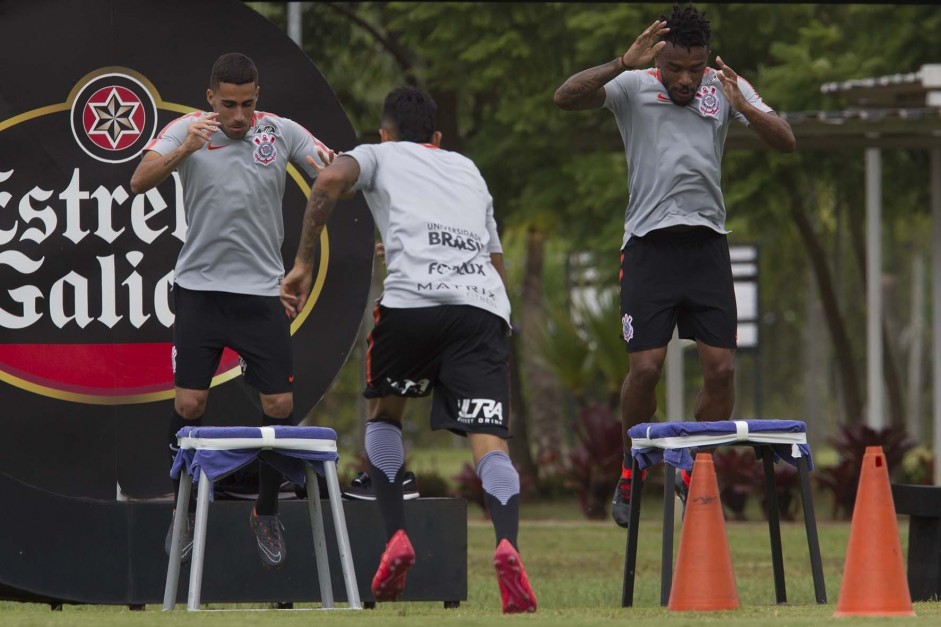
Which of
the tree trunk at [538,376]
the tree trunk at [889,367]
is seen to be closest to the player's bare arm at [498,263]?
the tree trunk at [889,367]

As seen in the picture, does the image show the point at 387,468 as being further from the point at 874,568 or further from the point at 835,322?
Result: the point at 835,322

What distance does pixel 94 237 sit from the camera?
8992 mm

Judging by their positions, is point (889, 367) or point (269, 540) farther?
point (889, 367)

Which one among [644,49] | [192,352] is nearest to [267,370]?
[192,352]

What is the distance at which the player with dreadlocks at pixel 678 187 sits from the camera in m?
7.79

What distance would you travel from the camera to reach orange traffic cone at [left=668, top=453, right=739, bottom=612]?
6.66 meters

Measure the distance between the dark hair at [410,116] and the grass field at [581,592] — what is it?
1.93 m

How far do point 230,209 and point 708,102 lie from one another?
2.20 meters

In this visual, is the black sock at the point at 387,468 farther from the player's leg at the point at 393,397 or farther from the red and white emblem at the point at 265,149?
the red and white emblem at the point at 265,149

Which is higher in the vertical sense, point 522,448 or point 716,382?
point 716,382

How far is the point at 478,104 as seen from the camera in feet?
64.0

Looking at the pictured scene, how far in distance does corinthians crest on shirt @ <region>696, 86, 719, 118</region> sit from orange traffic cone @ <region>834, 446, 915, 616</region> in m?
2.05

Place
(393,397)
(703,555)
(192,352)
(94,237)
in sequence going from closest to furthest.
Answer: (703,555)
(393,397)
(192,352)
(94,237)

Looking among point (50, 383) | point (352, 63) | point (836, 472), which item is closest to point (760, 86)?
point (836, 472)
